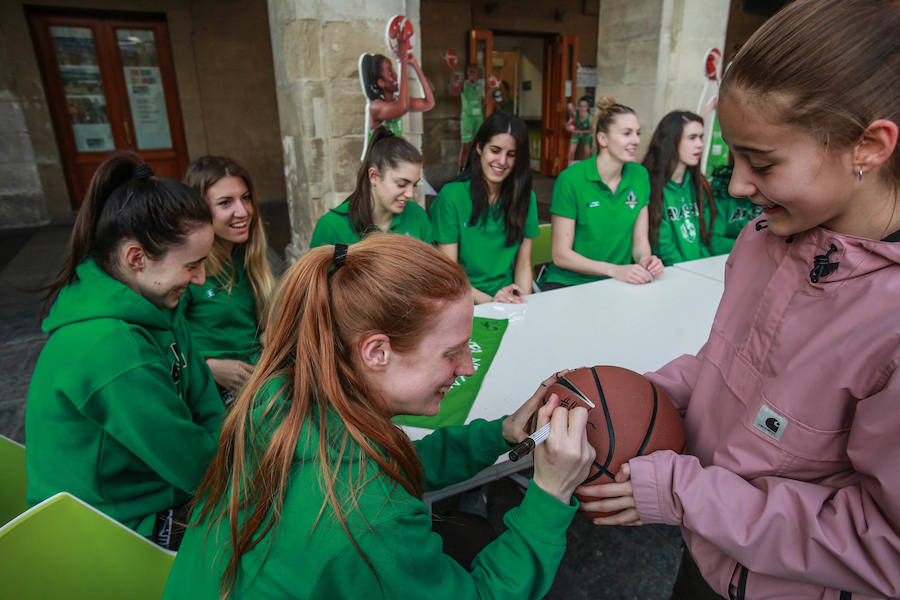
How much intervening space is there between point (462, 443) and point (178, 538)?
0.85 meters

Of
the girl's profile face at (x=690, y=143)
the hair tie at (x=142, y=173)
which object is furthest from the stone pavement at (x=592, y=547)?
the girl's profile face at (x=690, y=143)

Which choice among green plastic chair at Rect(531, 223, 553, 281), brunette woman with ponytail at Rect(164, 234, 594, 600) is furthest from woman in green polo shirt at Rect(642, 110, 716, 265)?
brunette woman with ponytail at Rect(164, 234, 594, 600)

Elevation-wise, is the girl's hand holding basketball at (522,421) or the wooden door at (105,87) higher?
the wooden door at (105,87)

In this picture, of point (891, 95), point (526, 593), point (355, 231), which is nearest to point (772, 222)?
point (891, 95)

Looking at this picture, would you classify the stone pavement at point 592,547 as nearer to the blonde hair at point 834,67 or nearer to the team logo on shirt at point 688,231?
the blonde hair at point 834,67

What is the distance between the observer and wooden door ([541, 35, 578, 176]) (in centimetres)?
1024

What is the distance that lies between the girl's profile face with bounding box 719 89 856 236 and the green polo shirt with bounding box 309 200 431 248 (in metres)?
1.90

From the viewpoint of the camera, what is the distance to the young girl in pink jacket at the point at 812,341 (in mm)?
781

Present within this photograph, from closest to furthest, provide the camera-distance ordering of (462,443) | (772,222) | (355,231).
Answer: (772,222)
(462,443)
(355,231)

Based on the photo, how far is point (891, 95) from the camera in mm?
765

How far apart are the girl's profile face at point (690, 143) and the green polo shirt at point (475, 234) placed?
0.99 m

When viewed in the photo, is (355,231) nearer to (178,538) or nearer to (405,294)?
(178,538)

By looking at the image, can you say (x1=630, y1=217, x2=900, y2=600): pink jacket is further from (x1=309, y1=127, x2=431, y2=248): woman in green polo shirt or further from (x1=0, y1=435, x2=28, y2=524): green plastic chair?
(x1=309, y1=127, x2=431, y2=248): woman in green polo shirt

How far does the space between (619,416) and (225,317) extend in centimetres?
194
